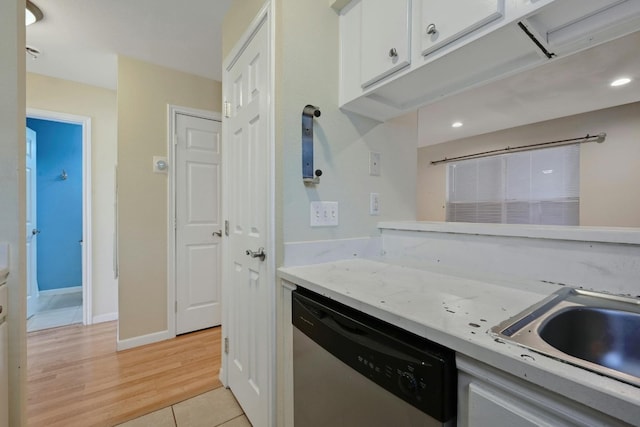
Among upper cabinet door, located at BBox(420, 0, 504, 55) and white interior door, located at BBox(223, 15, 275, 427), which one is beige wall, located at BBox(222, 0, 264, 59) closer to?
white interior door, located at BBox(223, 15, 275, 427)

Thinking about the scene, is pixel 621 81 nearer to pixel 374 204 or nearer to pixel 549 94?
pixel 549 94

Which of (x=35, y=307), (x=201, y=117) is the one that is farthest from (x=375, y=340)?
(x=35, y=307)

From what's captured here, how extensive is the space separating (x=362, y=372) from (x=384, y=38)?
126 cm

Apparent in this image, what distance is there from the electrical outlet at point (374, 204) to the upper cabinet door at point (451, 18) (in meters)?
0.72

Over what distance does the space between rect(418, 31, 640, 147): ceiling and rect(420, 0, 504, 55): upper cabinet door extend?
5.27ft

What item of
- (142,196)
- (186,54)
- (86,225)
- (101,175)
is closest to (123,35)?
(186,54)

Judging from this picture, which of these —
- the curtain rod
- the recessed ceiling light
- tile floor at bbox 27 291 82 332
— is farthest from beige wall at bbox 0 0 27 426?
the curtain rod

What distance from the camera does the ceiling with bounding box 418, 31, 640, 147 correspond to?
7.88 feet

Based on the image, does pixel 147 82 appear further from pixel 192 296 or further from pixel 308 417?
pixel 308 417

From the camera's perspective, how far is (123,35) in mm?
2064

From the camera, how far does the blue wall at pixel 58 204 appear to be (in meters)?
3.65

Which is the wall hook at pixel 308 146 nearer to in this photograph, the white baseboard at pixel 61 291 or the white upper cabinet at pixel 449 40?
the white upper cabinet at pixel 449 40

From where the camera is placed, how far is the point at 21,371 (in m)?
1.09

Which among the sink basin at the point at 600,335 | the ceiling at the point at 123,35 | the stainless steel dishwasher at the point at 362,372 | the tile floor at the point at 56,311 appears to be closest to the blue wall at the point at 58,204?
the tile floor at the point at 56,311
